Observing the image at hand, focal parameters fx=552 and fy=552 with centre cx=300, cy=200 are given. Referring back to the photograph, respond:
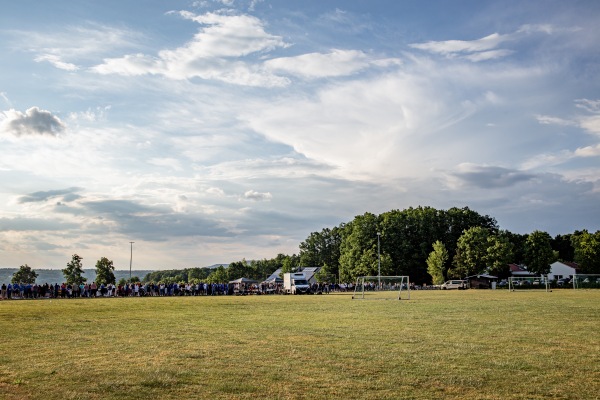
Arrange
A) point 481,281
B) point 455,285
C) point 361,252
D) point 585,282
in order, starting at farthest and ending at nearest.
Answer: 1. point 361,252
2. point 481,281
3. point 455,285
4. point 585,282

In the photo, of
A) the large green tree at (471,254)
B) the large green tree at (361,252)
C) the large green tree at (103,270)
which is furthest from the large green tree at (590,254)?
the large green tree at (103,270)

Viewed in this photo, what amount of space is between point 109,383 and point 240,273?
17059cm

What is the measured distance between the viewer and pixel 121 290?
6384cm

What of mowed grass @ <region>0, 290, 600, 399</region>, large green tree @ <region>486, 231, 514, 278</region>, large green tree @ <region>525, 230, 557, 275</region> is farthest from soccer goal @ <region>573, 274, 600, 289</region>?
mowed grass @ <region>0, 290, 600, 399</region>

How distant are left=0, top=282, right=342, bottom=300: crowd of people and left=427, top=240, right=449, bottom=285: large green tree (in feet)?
78.8

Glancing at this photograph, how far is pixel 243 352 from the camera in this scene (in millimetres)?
14617

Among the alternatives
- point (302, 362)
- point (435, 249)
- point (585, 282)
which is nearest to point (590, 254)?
point (585, 282)

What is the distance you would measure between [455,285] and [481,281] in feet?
18.0

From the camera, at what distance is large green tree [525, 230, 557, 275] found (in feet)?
361

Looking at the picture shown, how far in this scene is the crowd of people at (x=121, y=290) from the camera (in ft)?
182

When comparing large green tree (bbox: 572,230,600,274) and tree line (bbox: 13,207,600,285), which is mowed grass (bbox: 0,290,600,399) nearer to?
tree line (bbox: 13,207,600,285)

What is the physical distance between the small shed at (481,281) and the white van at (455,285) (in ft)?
4.20

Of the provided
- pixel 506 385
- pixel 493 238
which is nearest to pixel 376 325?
pixel 506 385

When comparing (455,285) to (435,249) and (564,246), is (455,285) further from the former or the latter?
(564,246)
